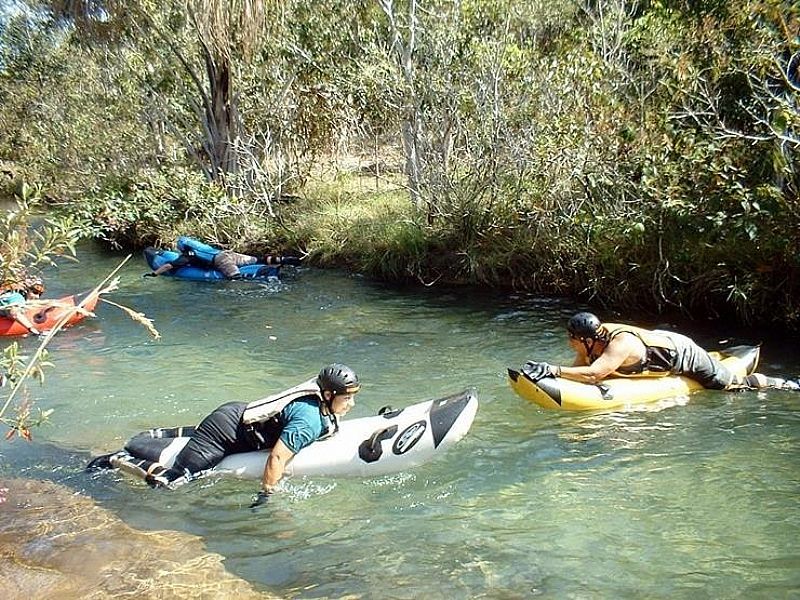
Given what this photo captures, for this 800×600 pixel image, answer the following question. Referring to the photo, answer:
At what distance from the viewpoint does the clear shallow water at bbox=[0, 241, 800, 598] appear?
4633 mm

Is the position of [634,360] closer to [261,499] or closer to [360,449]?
[360,449]

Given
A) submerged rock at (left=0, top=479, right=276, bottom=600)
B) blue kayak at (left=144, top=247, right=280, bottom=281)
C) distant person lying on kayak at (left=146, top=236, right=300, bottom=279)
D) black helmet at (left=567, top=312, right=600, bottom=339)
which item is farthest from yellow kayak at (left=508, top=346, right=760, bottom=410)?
distant person lying on kayak at (left=146, top=236, right=300, bottom=279)

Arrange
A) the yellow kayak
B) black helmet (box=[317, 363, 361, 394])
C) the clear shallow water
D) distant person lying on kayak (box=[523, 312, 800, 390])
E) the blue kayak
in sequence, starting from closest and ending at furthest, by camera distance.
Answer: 1. the clear shallow water
2. black helmet (box=[317, 363, 361, 394])
3. the yellow kayak
4. distant person lying on kayak (box=[523, 312, 800, 390])
5. the blue kayak

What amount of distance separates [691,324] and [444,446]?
547 cm

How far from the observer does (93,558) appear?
4.83 meters

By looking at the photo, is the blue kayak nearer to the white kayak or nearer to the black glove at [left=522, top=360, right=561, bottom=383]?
the black glove at [left=522, top=360, right=561, bottom=383]

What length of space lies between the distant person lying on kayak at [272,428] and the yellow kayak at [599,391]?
6.87 ft

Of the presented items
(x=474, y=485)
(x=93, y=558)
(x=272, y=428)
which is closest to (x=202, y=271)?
(x=272, y=428)

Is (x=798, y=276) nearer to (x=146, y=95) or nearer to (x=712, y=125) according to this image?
(x=712, y=125)

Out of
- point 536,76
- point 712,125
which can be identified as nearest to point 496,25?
point 536,76

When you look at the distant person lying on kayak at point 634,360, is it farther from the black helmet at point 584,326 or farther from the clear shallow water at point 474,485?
the clear shallow water at point 474,485

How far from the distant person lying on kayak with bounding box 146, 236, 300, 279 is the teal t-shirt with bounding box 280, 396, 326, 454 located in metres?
9.40

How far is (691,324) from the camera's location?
10.4m

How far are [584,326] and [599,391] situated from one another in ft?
2.02
